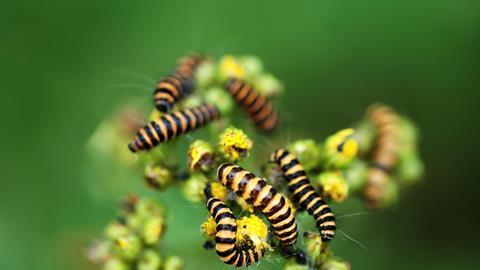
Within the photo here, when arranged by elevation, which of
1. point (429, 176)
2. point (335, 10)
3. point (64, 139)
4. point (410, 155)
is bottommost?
point (64, 139)

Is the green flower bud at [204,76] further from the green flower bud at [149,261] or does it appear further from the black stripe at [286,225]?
the black stripe at [286,225]

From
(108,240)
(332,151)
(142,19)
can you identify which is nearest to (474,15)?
(332,151)

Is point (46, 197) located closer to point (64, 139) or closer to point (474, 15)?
point (64, 139)

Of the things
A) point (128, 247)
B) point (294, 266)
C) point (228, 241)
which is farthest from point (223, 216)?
point (128, 247)

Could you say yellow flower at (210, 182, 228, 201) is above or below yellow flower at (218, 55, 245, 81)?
below

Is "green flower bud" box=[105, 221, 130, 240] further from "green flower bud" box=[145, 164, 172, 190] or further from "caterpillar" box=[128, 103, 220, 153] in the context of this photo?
"caterpillar" box=[128, 103, 220, 153]

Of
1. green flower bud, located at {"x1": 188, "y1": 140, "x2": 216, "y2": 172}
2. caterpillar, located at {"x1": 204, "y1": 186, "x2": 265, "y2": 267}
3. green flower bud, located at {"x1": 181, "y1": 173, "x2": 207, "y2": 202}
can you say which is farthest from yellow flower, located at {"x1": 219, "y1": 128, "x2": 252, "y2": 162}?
caterpillar, located at {"x1": 204, "y1": 186, "x2": 265, "y2": 267}

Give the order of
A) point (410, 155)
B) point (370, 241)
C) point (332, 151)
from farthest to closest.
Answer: point (370, 241) → point (410, 155) → point (332, 151)
